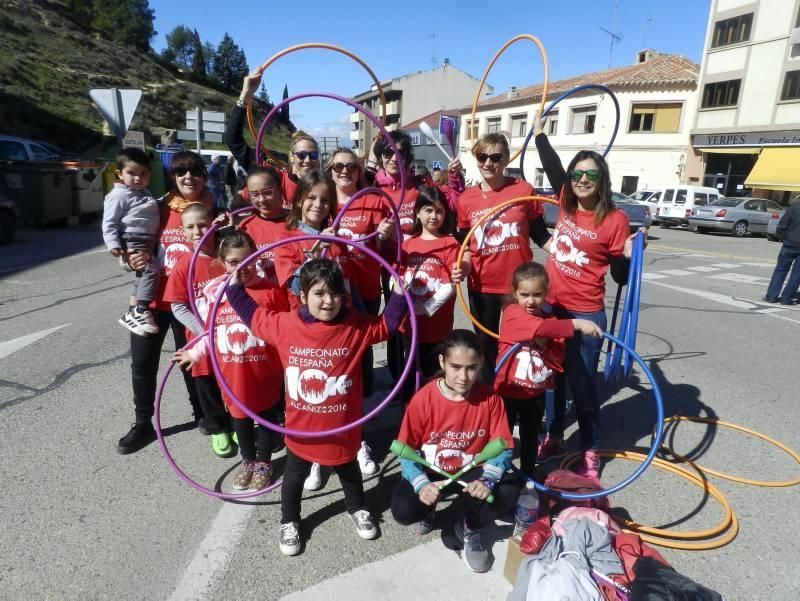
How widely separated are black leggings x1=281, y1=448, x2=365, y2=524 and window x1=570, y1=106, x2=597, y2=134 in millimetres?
35097

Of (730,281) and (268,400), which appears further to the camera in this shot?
(730,281)

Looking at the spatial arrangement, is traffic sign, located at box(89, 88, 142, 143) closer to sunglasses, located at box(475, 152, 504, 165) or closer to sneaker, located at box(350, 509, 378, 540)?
sunglasses, located at box(475, 152, 504, 165)

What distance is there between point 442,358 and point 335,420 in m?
0.68

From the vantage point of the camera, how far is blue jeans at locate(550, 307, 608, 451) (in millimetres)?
3596

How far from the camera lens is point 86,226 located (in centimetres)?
1549

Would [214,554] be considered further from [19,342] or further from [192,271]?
[19,342]

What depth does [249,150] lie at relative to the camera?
4578mm

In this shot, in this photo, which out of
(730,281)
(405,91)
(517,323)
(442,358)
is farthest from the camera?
(405,91)

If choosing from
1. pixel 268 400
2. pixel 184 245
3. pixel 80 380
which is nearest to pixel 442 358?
pixel 268 400

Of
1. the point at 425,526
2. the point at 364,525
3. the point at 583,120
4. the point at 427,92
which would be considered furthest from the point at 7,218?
the point at 427,92

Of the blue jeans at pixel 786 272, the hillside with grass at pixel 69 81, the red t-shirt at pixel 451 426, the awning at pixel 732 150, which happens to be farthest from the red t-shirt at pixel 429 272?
the hillside with grass at pixel 69 81

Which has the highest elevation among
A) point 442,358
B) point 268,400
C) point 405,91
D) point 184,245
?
point 405,91

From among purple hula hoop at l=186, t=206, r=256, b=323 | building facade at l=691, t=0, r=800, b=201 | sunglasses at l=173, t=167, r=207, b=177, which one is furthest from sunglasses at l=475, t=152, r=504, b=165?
building facade at l=691, t=0, r=800, b=201

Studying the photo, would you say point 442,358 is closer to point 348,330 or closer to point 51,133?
point 348,330
